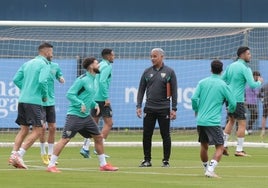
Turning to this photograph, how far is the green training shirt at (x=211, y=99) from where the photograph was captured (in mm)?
16750

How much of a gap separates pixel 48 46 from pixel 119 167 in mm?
2701

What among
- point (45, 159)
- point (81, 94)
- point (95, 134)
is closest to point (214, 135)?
point (95, 134)

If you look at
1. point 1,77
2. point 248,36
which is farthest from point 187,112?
point 1,77

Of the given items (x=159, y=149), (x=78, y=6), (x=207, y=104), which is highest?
(x=78, y=6)

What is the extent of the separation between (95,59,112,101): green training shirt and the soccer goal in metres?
5.57

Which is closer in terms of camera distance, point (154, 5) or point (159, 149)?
point (159, 149)

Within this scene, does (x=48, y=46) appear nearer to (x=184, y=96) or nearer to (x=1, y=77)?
(x=1, y=77)

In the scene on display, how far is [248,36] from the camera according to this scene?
28312mm

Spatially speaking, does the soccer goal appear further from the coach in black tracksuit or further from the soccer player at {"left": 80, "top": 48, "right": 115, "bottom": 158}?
the coach in black tracksuit

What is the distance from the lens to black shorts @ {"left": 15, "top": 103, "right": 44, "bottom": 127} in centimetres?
1850

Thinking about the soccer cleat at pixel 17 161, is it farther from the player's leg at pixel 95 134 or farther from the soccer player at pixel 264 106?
the soccer player at pixel 264 106

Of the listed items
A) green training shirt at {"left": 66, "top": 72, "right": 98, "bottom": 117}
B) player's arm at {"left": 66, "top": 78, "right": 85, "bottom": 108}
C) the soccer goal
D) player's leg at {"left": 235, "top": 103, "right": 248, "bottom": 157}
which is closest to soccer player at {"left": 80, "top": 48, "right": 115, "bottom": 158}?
player's leg at {"left": 235, "top": 103, "right": 248, "bottom": 157}

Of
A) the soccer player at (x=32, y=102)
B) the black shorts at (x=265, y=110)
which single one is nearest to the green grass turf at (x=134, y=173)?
the soccer player at (x=32, y=102)

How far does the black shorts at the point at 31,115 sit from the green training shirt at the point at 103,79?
3.76 metres
